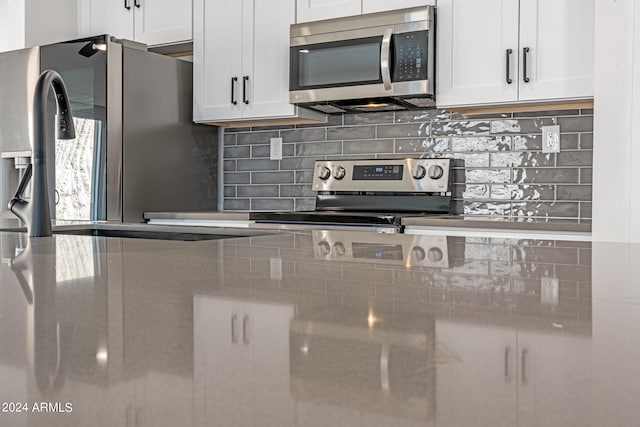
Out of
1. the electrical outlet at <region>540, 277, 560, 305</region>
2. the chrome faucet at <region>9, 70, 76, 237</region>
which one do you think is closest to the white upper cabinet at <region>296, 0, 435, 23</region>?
the chrome faucet at <region>9, 70, 76, 237</region>

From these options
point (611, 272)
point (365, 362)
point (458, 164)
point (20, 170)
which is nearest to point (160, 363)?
point (365, 362)

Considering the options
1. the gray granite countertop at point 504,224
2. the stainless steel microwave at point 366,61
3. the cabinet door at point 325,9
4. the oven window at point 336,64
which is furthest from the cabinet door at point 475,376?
the cabinet door at point 325,9

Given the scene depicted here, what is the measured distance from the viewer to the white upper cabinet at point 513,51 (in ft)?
8.63

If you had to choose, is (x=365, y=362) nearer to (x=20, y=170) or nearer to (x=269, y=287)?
(x=269, y=287)

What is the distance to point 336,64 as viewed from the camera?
3094mm

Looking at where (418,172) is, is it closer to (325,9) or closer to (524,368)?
(325,9)

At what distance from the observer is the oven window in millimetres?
2992

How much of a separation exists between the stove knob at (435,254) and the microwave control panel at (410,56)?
6.50 ft

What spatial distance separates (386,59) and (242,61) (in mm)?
879

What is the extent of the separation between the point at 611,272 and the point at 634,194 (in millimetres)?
1781

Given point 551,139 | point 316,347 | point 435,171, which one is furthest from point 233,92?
point 316,347

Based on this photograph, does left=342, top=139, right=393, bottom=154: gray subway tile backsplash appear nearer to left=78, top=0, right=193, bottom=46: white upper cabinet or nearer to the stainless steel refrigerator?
the stainless steel refrigerator

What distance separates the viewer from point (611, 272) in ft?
2.39

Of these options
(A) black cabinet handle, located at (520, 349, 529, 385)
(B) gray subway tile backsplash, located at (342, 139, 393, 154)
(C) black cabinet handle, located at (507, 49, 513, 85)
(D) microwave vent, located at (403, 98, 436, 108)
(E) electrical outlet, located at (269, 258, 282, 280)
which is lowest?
(E) electrical outlet, located at (269, 258, 282, 280)
